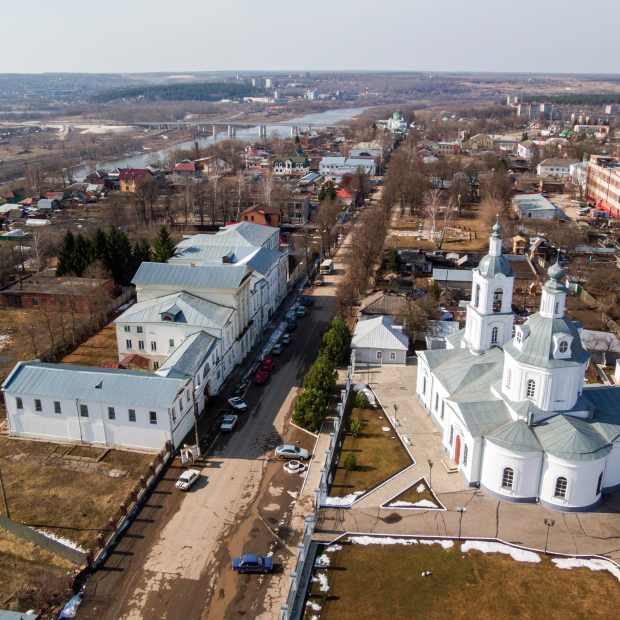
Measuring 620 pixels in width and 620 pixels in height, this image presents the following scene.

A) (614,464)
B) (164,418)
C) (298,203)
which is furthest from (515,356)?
(298,203)

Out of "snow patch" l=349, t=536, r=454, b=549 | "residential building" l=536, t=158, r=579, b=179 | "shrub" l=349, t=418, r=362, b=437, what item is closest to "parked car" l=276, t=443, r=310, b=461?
"shrub" l=349, t=418, r=362, b=437

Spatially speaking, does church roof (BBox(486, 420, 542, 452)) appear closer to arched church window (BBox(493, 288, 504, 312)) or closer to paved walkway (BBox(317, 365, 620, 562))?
paved walkway (BBox(317, 365, 620, 562))

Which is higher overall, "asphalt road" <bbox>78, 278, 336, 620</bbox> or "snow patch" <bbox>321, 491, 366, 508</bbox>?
"snow patch" <bbox>321, 491, 366, 508</bbox>

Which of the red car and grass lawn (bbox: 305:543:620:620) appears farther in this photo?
the red car


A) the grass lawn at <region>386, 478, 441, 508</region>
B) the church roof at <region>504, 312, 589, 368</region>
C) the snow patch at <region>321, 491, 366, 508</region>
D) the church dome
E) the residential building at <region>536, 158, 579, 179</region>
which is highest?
the church dome

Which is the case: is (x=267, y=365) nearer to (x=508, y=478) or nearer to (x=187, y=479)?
(x=187, y=479)

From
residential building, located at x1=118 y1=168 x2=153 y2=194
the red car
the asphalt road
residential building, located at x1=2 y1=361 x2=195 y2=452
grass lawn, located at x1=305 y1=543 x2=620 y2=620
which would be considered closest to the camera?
Answer: grass lawn, located at x1=305 y1=543 x2=620 y2=620

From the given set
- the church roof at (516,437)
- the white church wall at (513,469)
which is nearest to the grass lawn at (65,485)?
the white church wall at (513,469)

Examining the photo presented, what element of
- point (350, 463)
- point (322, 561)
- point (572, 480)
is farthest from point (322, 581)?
point (572, 480)
